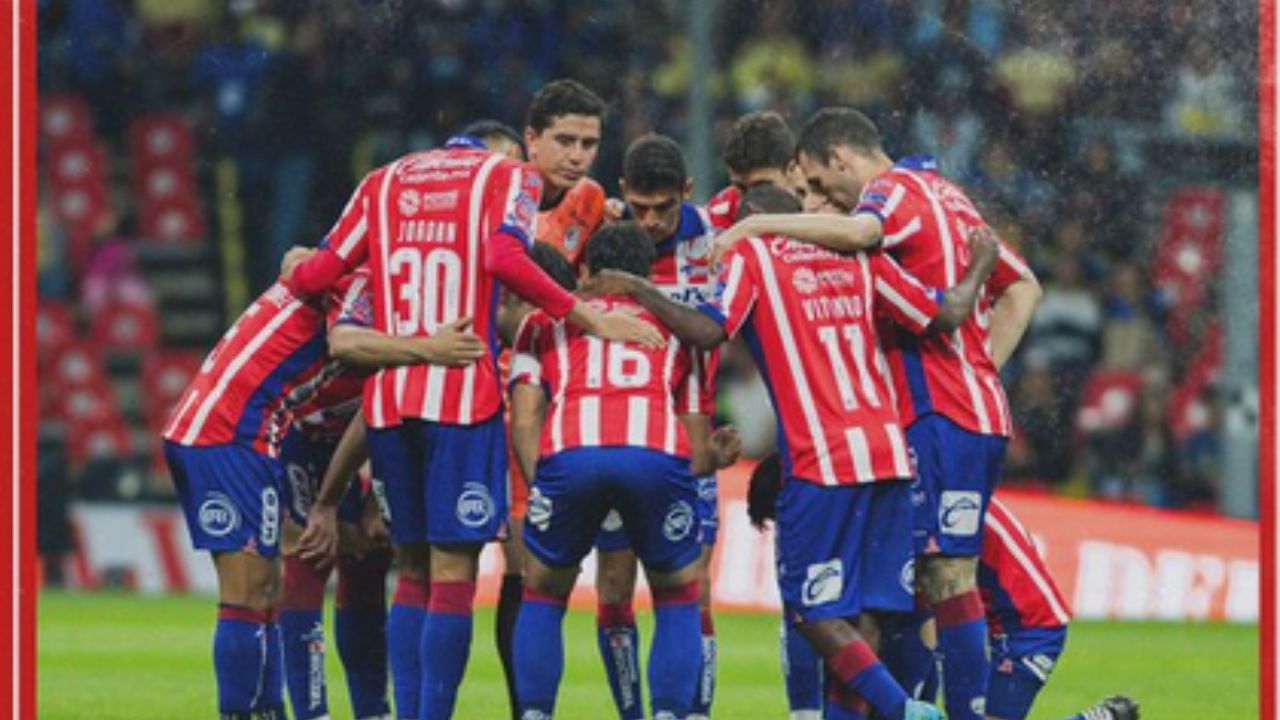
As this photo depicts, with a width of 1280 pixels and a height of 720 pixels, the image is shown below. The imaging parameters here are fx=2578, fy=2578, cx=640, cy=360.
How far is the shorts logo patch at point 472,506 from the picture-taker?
7852 millimetres

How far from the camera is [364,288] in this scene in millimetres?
8172

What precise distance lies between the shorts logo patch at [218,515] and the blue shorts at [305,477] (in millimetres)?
563

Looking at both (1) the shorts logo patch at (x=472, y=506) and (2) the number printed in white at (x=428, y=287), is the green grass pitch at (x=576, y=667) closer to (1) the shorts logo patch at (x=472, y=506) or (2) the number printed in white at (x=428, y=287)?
(1) the shorts logo patch at (x=472, y=506)

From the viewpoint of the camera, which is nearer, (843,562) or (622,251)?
(843,562)

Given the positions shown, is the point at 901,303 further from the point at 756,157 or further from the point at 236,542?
the point at 236,542

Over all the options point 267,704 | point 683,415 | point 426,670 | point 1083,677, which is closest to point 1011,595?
point 683,415

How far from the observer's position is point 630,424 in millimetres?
7715

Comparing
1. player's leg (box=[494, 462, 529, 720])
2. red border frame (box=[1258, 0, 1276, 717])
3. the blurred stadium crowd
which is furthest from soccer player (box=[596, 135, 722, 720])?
red border frame (box=[1258, 0, 1276, 717])

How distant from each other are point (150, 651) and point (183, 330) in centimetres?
A: 423

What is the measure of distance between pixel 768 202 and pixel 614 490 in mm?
1384

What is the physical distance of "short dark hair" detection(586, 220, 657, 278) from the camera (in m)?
7.86

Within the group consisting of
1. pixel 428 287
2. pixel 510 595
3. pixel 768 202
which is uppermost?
pixel 768 202

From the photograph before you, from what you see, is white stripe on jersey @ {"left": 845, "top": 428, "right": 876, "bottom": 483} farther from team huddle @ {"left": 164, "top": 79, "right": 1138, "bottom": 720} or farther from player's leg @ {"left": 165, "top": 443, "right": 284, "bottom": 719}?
player's leg @ {"left": 165, "top": 443, "right": 284, "bottom": 719}

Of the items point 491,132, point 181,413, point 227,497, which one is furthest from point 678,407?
point 181,413
